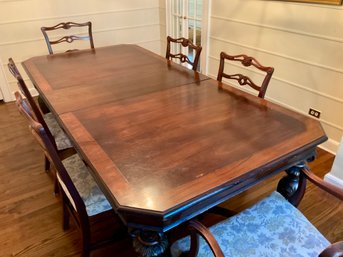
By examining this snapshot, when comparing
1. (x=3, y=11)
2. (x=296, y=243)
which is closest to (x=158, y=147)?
(x=296, y=243)

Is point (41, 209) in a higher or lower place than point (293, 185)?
lower

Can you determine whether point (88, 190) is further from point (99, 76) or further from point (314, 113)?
point (314, 113)

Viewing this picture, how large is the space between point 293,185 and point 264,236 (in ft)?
1.11

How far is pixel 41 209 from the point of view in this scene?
201cm

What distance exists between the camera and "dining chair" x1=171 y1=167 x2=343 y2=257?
1.12 metres

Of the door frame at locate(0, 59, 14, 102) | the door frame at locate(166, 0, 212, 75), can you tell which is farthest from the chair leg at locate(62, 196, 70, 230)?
the door frame at locate(166, 0, 212, 75)

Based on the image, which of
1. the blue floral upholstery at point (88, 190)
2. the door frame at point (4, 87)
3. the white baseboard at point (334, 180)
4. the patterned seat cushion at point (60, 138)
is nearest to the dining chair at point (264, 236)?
the blue floral upholstery at point (88, 190)

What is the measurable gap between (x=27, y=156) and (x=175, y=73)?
60.5 inches

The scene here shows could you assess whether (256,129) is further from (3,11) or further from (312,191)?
(3,11)

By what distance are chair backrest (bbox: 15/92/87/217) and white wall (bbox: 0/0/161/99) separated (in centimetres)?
245

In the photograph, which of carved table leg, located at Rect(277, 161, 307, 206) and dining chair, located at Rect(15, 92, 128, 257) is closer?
dining chair, located at Rect(15, 92, 128, 257)

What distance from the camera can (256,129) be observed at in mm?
1356

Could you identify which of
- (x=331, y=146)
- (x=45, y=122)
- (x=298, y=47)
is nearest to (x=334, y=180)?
(x=331, y=146)

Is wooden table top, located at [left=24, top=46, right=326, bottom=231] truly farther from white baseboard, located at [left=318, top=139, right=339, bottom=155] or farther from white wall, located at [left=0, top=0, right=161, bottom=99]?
white wall, located at [left=0, top=0, right=161, bottom=99]
